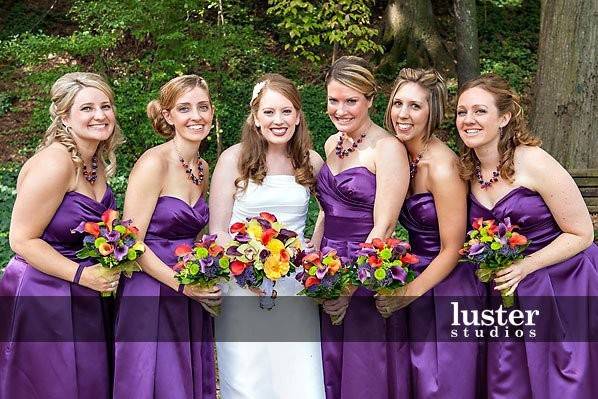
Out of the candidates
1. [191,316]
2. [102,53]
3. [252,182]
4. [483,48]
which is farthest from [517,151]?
[483,48]

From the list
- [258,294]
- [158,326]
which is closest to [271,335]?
[258,294]

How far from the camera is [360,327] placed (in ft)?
15.1

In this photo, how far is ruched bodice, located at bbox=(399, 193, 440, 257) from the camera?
179 inches

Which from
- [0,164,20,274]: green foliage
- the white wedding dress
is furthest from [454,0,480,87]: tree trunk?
the white wedding dress

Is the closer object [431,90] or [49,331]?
[49,331]

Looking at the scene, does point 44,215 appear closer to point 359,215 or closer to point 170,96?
point 170,96

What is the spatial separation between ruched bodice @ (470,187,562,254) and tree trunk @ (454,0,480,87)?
8975 millimetres

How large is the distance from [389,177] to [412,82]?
59cm

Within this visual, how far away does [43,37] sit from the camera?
400 inches

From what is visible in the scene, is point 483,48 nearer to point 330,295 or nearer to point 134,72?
point 134,72

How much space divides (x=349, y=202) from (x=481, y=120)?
0.87 m

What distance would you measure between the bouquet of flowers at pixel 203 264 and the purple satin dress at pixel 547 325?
1.48 meters

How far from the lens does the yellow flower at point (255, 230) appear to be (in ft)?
13.6

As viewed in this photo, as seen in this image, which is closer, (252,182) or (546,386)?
(546,386)
